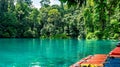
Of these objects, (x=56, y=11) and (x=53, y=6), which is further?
(x=53, y=6)

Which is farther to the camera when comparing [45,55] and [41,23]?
[41,23]

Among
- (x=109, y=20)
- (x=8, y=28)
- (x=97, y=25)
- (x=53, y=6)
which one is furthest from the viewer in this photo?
(x=53, y=6)

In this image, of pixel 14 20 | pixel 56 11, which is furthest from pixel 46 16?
pixel 14 20

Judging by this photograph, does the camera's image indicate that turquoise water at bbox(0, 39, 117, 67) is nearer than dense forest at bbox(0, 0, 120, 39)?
Yes

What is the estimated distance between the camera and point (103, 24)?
60312 millimetres

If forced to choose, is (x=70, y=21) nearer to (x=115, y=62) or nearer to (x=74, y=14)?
(x=74, y=14)

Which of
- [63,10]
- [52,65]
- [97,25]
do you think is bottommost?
[52,65]

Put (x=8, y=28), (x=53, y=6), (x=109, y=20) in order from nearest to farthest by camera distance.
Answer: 1. (x=109, y=20)
2. (x=8, y=28)
3. (x=53, y=6)

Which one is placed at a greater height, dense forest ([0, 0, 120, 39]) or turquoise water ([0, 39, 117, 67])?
dense forest ([0, 0, 120, 39])

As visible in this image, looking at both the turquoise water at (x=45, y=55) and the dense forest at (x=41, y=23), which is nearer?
the turquoise water at (x=45, y=55)

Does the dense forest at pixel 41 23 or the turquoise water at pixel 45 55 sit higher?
the dense forest at pixel 41 23

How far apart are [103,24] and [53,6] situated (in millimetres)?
24219

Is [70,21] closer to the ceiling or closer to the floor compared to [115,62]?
closer to the ceiling

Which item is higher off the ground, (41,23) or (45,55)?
(41,23)
